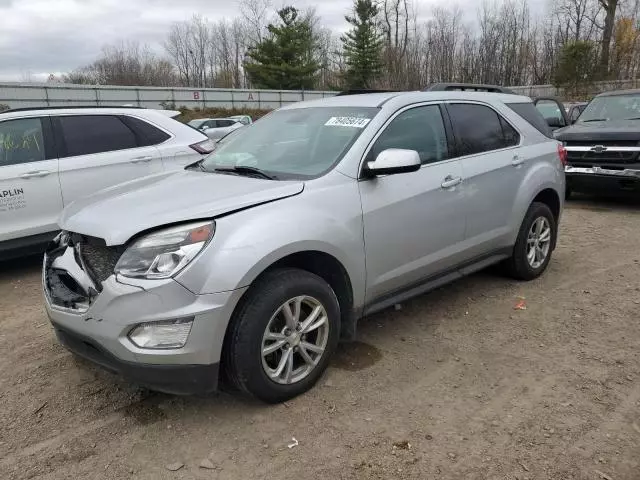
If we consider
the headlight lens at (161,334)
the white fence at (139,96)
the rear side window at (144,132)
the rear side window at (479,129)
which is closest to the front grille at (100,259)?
the headlight lens at (161,334)

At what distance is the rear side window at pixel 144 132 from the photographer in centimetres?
643

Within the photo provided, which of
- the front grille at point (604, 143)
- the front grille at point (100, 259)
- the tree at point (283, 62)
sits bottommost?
the front grille at point (604, 143)

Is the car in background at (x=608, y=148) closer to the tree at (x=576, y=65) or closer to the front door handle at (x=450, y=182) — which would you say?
the front door handle at (x=450, y=182)

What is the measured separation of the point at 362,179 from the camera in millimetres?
3523

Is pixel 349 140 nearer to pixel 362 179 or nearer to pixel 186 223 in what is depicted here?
pixel 362 179

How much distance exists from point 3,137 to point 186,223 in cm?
383

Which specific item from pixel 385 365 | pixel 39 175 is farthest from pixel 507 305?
pixel 39 175

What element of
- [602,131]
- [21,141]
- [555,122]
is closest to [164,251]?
[21,141]

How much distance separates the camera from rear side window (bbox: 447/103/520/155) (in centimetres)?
437

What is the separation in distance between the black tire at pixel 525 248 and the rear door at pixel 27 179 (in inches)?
179

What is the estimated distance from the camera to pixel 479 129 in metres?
4.58

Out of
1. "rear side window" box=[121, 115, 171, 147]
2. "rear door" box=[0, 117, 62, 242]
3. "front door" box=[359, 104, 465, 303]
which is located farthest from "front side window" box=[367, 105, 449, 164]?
"rear door" box=[0, 117, 62, 242]

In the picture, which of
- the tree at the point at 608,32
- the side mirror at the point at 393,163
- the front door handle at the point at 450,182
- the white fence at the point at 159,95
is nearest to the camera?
the side mirror at the point at 393,163

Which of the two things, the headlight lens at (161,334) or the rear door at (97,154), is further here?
the rear door at (97,154)
